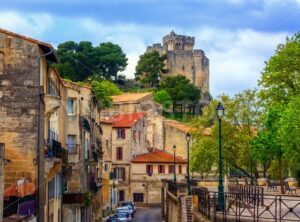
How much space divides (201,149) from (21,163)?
41629 millimetres

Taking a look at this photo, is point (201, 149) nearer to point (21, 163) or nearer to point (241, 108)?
point (241, 108)

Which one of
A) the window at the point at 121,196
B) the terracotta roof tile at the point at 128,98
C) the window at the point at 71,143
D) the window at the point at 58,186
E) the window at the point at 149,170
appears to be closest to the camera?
the window at the point at 58,186

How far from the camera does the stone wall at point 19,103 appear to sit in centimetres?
2845

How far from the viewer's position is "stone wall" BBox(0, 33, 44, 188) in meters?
28.5

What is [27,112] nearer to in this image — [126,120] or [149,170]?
[149,170]

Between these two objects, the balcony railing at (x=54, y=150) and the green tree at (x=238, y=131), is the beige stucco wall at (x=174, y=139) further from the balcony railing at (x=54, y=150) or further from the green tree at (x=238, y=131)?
the balcony railing at (x=54, y=150)

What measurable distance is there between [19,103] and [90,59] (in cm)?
10985

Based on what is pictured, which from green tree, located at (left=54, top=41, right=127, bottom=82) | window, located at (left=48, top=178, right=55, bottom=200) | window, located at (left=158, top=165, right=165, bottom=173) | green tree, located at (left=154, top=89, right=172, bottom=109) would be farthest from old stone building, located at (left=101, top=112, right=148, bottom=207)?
window, located at (left=48, top=178, right=55, bottom=200)

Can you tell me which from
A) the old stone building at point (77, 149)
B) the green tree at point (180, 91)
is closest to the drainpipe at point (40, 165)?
the old stone building at point (77, 149)

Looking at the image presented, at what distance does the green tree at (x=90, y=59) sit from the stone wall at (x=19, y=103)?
9864 centimetres

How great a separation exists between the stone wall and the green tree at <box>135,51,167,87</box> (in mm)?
123298

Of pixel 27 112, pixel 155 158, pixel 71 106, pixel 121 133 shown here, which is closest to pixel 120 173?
pixel 155 158

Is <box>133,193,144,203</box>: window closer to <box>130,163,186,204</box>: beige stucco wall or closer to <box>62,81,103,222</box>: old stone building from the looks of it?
<box>130,163,186,204</box>: beige stucco wall

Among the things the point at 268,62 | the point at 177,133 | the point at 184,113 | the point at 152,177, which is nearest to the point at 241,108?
the point at 268,62
